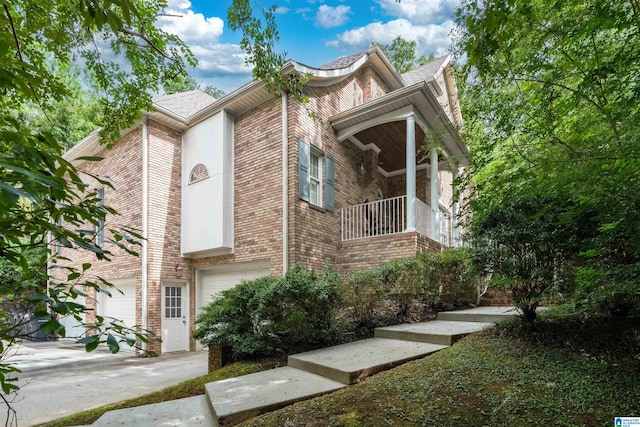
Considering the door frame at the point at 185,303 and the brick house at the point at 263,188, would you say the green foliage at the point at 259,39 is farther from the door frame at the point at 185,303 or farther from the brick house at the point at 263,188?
the door frame at the point at 185,303

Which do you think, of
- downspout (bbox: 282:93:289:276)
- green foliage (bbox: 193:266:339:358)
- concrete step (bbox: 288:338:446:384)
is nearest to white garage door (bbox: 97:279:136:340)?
downspout (bbox: 282:93:289:276)

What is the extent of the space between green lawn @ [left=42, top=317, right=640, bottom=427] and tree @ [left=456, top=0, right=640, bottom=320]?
0.44m

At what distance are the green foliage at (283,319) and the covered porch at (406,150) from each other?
3365 millimetres

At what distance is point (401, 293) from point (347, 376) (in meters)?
2.78

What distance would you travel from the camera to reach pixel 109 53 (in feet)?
15.0

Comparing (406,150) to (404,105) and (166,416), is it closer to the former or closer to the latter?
(404,105)

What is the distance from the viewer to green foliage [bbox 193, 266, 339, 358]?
467 centimetres

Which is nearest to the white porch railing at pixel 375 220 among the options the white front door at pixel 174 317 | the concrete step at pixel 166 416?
the white front door at pixel 174 317

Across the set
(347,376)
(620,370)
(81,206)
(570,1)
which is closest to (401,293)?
(347,376)

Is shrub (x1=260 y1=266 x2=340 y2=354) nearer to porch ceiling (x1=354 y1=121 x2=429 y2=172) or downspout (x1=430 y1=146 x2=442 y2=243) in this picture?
downspout (x1=430 y1=146 x2=442 y2=243)

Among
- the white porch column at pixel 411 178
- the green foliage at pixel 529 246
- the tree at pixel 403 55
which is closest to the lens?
the green foliage at pixel 529 246

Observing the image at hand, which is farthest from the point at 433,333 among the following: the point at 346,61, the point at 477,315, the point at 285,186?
the point at 346,61

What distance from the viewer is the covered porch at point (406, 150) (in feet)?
25.6

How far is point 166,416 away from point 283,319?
1.84 metres
